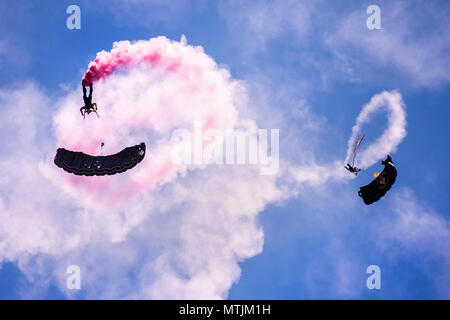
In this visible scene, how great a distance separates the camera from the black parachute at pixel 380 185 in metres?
99.3

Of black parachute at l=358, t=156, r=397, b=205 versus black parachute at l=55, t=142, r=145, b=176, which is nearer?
black parachute at l=55, t=142, r=145, b=176

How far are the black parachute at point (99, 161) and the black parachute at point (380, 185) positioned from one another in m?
33.5

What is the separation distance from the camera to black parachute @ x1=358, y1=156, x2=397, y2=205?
326 feet

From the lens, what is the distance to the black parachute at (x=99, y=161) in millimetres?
89625

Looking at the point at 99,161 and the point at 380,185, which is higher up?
the point at 99,161

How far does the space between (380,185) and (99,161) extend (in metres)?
39.5

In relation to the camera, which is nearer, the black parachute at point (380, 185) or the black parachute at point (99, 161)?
the black parachute at point (99, 161)

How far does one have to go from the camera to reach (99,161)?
3610 inches

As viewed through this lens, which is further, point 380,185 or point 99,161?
point 380,185

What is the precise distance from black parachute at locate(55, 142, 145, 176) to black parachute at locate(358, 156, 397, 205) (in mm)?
33534
